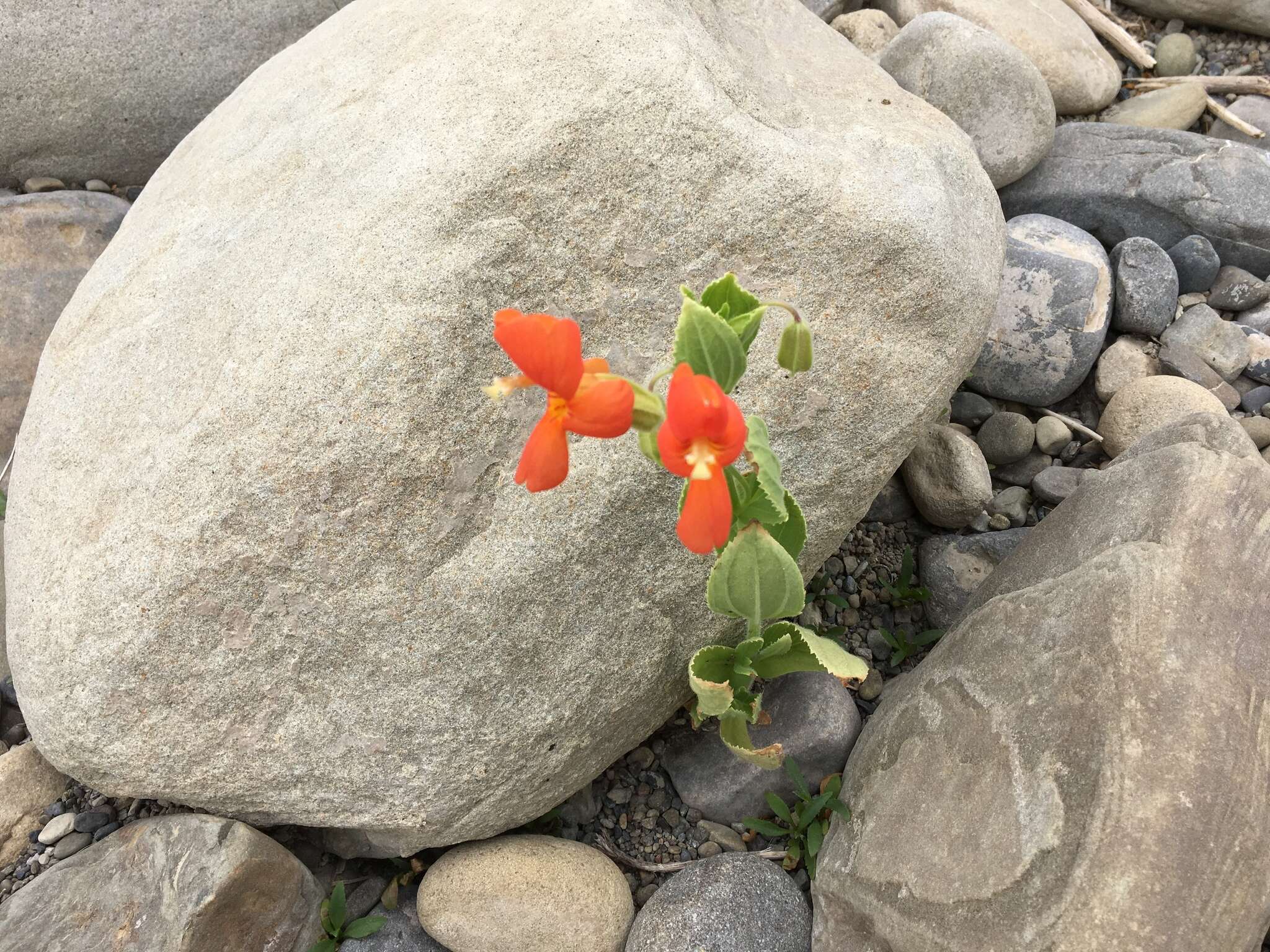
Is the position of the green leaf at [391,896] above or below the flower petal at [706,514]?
below

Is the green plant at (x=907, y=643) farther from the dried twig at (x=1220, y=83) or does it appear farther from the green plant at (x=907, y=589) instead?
the dried twig at (x=1220, y=83)

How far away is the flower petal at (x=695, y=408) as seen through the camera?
1400 millimetres

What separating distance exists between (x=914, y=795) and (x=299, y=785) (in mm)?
1469

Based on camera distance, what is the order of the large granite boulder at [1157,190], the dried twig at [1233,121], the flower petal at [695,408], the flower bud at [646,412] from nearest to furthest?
1. the flower petal at [695,408]
2. the flower bud at [646,412]
3. the large granite boulder at [1157,190]
4. the dried twig at [1233,121]

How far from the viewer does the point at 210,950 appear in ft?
7.33

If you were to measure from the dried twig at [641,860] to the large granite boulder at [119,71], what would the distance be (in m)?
3.19

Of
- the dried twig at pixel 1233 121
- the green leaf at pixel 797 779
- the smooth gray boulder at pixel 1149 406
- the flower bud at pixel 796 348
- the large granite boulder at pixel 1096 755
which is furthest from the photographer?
the dried twig at pixel 1233 121

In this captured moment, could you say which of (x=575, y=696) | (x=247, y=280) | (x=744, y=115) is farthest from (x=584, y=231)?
(x=575, y=696)

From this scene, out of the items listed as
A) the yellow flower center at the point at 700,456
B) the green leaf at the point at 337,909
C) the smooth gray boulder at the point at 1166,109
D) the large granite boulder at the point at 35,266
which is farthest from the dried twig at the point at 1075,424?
the large granite boulder at the point at 35,266

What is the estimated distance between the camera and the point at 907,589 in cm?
304

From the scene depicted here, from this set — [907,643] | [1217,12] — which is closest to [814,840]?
[907,643]

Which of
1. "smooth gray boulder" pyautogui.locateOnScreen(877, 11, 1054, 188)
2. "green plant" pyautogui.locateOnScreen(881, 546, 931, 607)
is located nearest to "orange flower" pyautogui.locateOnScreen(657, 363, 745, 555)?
"green plant" pyautogui.locateOnScreen(881, 546, 931, 607)

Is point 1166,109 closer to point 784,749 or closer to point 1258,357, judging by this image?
point 1258,357

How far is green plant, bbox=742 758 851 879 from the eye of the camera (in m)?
2.47
